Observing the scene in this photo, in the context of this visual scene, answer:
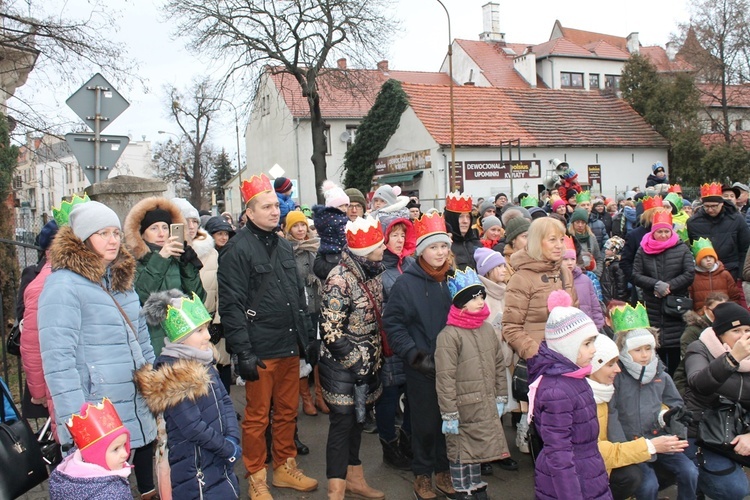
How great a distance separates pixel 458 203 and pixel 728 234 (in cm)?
361

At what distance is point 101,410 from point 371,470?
9.48 ft

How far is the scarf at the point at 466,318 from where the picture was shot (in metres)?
4.34

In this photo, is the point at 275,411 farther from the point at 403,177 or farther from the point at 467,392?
the point at 403,177

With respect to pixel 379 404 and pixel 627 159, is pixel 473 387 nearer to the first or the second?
pixel 379 404

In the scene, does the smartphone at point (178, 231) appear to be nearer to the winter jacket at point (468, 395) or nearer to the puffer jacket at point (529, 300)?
the winter jacket at point (468, 395)

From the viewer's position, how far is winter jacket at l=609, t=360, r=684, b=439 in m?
4.25

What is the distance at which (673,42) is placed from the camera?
31656 mm

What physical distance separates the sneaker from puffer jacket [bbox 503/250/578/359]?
73.3 inches

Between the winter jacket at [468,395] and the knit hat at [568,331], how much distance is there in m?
0.67

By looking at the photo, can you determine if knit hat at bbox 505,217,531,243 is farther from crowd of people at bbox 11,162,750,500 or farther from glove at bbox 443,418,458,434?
glove at bbox 443,418,458,434

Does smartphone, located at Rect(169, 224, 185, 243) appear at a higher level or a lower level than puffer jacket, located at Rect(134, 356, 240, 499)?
higher

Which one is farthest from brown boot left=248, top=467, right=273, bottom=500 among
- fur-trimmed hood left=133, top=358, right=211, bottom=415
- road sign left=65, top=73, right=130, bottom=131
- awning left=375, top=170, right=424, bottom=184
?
awning left=375, top=170, right=424, bottom=184

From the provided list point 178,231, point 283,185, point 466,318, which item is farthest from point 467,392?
point 283,185

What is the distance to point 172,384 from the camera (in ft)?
11.5
